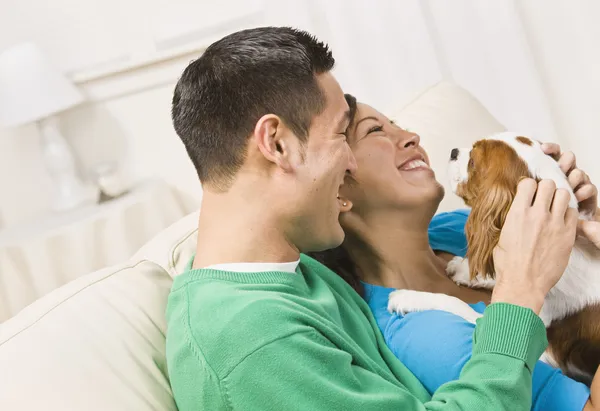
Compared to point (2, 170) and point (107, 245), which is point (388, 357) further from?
point (2, 170)

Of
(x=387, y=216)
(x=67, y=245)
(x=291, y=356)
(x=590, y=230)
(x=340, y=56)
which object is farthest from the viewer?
(x=340, y=56)

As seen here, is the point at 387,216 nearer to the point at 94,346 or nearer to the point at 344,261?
the point at 344,261

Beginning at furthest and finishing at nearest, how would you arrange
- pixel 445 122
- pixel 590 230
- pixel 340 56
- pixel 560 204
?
pixel 340 56
pixel 445 122
pixel 590 230
pixel 560 204

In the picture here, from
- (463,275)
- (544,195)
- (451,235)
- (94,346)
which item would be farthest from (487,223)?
(94,346)

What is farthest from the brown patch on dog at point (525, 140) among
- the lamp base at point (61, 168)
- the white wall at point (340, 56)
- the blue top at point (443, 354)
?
the lamp base at point (61, 168)

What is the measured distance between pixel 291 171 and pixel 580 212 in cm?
72

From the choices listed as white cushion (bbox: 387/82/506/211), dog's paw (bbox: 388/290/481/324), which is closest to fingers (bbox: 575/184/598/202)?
dog's paw (bbox: 388/290/481/324)

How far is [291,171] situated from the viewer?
1.22 m

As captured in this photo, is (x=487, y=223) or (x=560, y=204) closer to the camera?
(x=560, y=204)

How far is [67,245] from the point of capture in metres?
3.08

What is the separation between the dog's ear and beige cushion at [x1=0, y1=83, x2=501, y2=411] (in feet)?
2.15

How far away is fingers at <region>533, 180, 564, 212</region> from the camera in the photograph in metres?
1.34

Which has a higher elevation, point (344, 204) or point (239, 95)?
point (239, 95)

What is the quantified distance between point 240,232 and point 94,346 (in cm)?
32
